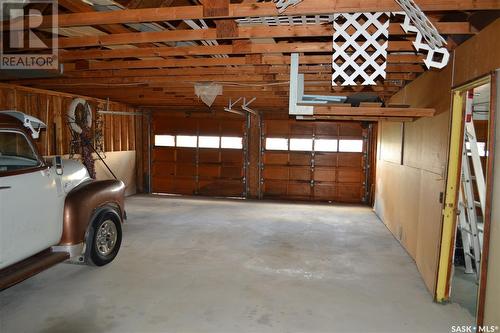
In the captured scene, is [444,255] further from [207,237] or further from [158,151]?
[158,151]

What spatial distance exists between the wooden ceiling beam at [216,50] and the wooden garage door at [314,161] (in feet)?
19.4

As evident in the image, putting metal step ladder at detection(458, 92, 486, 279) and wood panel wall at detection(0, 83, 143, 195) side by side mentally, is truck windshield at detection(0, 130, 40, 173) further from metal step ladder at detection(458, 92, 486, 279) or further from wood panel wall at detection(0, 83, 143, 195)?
metal step ladder at detection(458, 92, 486, 279)

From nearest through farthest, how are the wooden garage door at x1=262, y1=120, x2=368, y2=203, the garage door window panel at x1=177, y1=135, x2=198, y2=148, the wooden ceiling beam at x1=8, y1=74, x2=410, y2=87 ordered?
the wooden ceiling beam at x1=8, y1=74, x2=410, y2=87, the wooden garage door at x1=262, y1=120, x2=368, y2=203, the garage door window panel at x1=177, y1=135, x2=198, y2=148

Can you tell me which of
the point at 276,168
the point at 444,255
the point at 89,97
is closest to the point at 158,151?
the point at 89,97

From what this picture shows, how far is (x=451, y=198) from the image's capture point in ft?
11.0

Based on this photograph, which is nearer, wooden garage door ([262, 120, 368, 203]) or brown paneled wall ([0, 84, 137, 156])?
brown paneled wall ([0, 84, 137, 156])

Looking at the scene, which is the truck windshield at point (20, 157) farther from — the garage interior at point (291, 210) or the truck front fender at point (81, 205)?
the garage interior at point (291, 210)

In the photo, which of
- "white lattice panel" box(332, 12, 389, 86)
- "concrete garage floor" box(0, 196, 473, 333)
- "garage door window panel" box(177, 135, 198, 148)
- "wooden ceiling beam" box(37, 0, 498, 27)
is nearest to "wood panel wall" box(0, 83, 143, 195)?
"garage door window panel" box(177, 135, 198, 148)

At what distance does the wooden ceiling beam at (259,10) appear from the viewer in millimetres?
2488

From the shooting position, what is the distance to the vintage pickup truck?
2948 mm

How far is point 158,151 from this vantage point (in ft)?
34.5

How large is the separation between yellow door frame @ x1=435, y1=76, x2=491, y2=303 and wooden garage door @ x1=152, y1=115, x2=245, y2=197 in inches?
273

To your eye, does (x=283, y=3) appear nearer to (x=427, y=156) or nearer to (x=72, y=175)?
(x=427, y=156)

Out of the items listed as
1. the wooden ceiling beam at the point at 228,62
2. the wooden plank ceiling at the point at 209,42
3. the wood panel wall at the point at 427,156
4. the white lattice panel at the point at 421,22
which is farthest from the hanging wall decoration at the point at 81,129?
the white lattice panel at the point at 421,22
